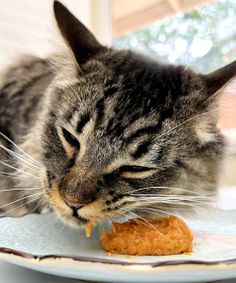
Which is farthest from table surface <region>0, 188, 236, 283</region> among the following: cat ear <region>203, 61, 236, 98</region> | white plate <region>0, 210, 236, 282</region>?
cat ear <region>203, 61, 236, 98</region>

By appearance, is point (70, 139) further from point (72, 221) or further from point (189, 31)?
point (189, 31)

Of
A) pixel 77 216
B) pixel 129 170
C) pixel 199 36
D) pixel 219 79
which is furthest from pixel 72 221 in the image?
pixel 199 36

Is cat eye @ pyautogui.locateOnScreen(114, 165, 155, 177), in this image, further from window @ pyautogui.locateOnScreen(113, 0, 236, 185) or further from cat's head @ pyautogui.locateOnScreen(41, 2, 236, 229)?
window @ pyautogui.locateOnScreen(113, 0, 236, 185)

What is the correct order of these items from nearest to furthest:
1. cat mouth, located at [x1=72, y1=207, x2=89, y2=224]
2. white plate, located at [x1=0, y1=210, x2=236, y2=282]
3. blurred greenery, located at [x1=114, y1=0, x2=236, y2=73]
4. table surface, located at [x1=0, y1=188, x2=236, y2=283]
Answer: white plate, located at [x1=0, y1=210, x2=236, y2=282] < table surface, located at [x1=0, y1=188, x2=236, y2=283] < cat mouth, located at [x1=72, y1=207, x2=89, y2=224] < blurred greenery, located at [x1=114, y1=0, x2=236, y2=73]

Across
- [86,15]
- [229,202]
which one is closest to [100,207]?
[229,202]

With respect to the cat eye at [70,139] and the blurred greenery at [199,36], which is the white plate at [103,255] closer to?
the cat eye at [70,139]
